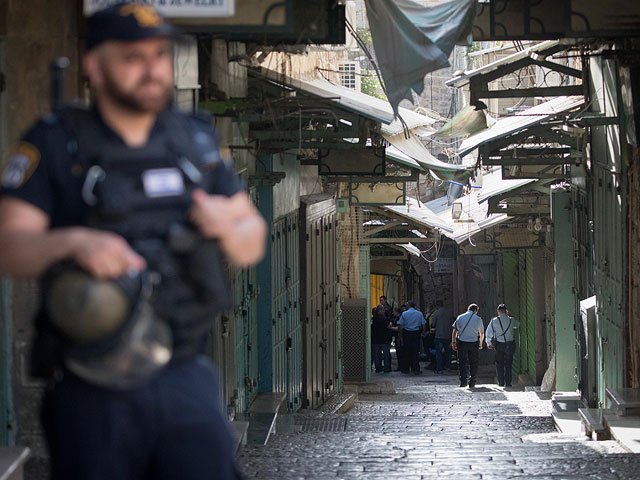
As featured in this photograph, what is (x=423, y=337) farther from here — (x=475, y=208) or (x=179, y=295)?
(x=179, y=295)

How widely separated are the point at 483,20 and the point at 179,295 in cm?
722

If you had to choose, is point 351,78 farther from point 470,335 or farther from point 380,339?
point 470,335

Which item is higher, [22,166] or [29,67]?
[29,67]

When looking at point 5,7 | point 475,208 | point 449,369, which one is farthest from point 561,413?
point 449,369

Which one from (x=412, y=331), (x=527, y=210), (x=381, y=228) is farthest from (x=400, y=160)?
(x=412, y=331)

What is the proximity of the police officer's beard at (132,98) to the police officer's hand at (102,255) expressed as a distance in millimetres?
356

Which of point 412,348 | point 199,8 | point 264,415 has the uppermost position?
point 199,8

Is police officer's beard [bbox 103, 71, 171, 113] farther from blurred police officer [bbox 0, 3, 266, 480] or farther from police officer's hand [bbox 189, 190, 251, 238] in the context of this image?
police officer's hand [bbox 189, 190, 251, 238]

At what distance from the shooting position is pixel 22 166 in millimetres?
2705

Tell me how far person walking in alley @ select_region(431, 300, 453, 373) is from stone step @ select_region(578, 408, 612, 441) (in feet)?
42.7

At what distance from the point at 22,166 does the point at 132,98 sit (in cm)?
32

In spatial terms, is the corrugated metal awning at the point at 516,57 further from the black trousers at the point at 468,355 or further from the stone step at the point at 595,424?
the black trousers at the point at 468,355

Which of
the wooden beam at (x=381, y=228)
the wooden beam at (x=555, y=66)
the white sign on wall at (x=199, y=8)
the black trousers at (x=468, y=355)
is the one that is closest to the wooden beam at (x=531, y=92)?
the wooden beam at (x=555, y=66)

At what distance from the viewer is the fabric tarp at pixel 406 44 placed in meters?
8.20
